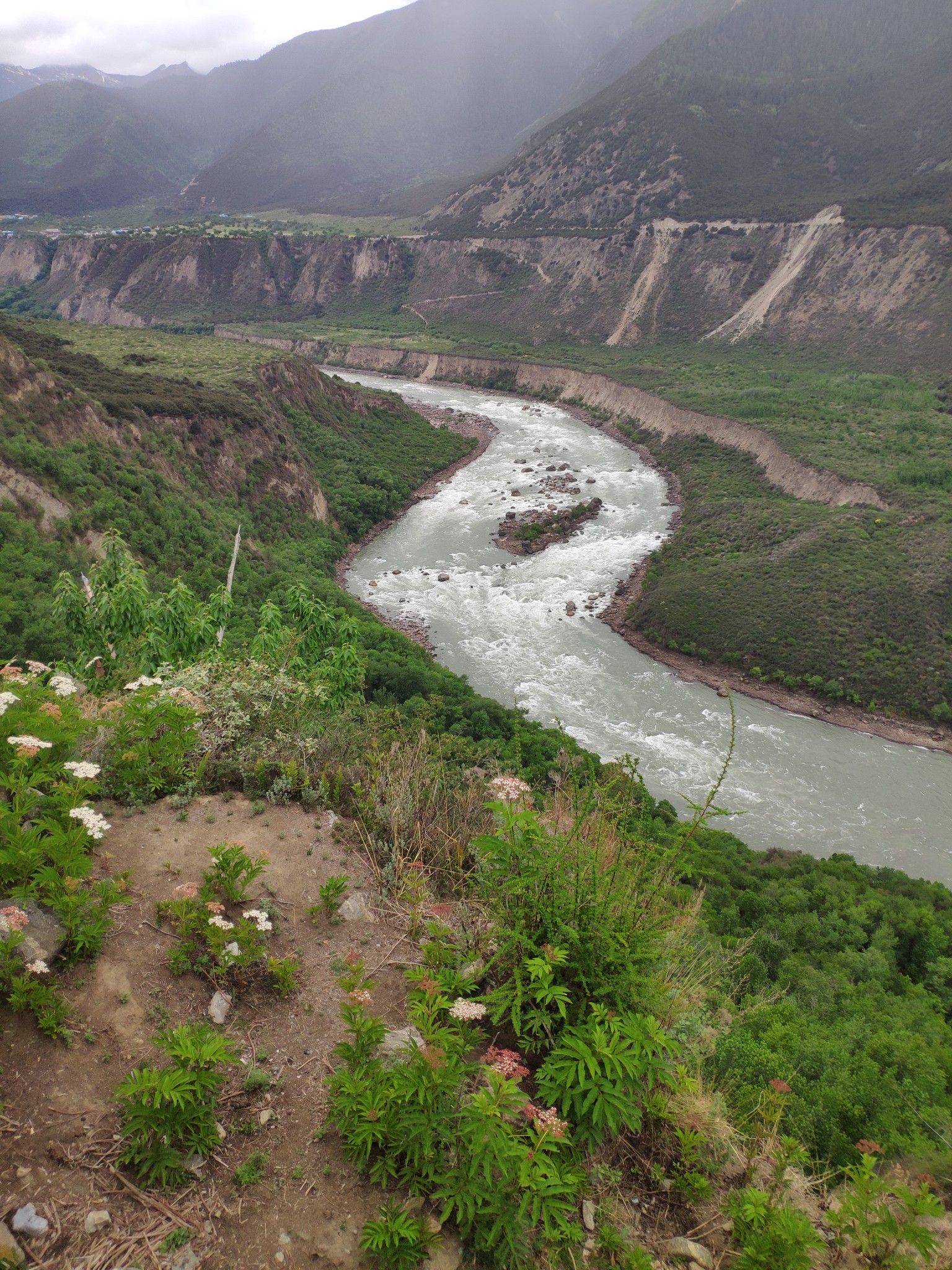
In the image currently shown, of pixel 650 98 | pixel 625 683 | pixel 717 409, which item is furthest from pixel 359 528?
pixel 650 98

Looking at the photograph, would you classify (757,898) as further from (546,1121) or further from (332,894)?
(546,1121)

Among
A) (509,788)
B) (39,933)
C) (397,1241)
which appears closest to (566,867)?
(509,788)

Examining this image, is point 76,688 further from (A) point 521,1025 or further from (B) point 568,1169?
(B) point 568,1169

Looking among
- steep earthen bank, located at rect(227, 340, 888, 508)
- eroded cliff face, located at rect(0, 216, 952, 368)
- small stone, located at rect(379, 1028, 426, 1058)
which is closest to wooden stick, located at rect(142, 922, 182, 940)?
small stone, located at rect(379, 1028, 426, 1058)

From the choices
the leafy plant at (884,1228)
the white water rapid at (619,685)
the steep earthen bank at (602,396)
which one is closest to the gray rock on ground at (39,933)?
the leafy plant at (884,1228)

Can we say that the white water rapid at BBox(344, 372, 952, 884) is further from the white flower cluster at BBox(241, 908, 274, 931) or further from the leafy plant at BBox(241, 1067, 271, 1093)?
the leafy plant at BBox(241, 1067, 271, 1093)

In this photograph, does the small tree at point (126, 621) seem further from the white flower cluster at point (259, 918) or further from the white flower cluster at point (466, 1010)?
the white flower cluster at point (466, 1010)
